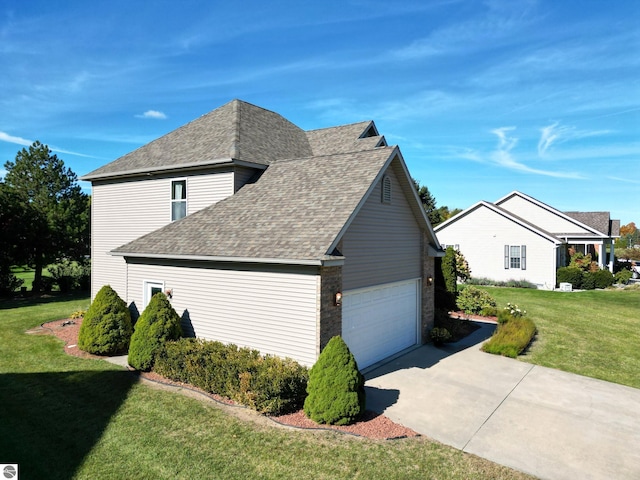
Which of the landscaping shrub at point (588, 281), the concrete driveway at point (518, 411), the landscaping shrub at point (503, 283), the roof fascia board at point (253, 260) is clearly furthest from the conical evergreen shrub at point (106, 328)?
the landscaping shrub at point (588, 281)

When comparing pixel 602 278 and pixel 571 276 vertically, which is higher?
pixel 571 276

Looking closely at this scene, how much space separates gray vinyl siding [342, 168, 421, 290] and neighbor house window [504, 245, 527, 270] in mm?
21724

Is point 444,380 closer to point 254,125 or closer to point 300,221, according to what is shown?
point 300,221

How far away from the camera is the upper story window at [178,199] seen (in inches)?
625

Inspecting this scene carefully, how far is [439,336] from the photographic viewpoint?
14266mm

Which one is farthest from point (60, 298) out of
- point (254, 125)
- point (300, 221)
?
point (300, 221)

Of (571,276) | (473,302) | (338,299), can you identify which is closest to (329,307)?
(338,299)

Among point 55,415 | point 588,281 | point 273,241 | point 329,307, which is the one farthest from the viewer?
point 588,281

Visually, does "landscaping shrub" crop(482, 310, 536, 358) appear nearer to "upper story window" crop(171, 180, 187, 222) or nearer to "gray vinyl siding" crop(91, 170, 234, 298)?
"gray vinyl siding" crop(91, 170, 234, 298)

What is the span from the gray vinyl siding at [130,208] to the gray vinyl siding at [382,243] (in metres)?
5.62

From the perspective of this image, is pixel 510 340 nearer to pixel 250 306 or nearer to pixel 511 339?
pixel 511 339

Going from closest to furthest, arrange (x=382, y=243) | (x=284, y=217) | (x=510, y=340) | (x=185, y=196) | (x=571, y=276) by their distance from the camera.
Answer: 1. (x=284, y=217)
2. (x=382, y=243)
3. (x=510, y=340)
4. (x=185, y=196)
5. (x=571, y=276)

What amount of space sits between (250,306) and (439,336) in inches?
290

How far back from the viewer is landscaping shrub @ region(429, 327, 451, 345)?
562 inches
